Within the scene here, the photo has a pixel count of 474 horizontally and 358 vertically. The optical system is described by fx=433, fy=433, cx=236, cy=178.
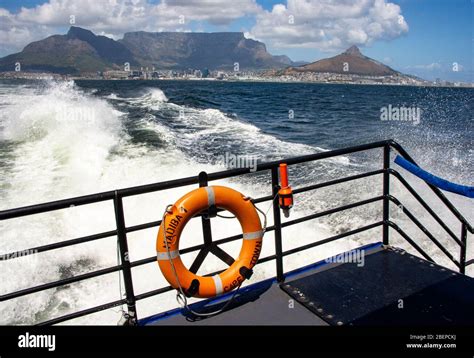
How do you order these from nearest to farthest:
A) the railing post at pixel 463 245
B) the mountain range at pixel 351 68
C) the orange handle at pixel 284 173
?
the orange handle at pixel 284 173
the railing post at pixel 463 245
the mountain range at pixel 351 68

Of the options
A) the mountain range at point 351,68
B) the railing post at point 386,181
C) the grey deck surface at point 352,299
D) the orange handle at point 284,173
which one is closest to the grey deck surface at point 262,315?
the grey deck surface at point 352,299

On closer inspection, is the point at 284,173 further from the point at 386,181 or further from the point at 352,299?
the point at 386,181

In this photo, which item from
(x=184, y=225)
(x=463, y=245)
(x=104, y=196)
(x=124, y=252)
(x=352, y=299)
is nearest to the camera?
(x=104, y=196)

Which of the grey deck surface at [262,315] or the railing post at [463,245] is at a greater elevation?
the railing post at [463,245]

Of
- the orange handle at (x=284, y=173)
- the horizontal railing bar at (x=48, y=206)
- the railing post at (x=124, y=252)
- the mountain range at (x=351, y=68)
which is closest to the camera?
the horizontal railing bar at (x=48, y=206)

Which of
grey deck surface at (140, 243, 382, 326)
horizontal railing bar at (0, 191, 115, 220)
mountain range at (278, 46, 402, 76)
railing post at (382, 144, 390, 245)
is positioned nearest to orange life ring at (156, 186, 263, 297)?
grey deck surface at (140, 243, 382, 326)

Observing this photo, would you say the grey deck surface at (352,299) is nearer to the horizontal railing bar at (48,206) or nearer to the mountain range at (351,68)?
the horizontal railing bar at (48,206)

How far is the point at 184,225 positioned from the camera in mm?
2861

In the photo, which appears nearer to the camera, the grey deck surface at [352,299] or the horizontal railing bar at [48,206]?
the horizontal railing bar at [48,206]

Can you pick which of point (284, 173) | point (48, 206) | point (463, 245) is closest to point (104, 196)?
point (48, 206)

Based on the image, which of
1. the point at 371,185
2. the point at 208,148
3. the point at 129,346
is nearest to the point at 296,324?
the point at 129,346

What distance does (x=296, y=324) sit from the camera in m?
2.85

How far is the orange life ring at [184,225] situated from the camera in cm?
277

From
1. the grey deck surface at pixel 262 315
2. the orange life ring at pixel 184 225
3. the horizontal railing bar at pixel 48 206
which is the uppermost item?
the horizontal railing bar at pixel 48 206
